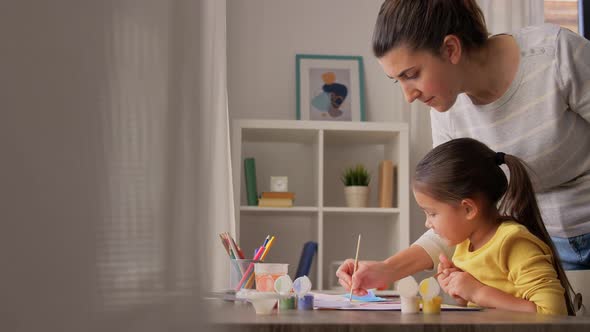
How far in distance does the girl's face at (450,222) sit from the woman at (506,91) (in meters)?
0.08

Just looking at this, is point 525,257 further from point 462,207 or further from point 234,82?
point 234,82

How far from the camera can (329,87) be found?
3.69 m

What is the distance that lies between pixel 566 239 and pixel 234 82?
8.10ft

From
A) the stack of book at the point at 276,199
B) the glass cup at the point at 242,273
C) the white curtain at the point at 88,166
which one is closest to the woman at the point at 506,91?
the glass cup at the point at 242,273

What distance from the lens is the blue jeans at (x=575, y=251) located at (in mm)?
1480

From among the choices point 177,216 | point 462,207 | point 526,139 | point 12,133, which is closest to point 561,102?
point 526,139

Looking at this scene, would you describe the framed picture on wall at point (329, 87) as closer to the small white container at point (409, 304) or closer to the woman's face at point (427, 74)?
the woman's face at point (427, 74)

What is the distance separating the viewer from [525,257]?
51.5 inches

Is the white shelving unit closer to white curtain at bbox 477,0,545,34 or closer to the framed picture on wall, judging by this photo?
the framed picture on wall

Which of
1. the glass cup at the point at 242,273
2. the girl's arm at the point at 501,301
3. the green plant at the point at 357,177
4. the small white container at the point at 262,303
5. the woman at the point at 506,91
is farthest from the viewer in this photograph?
the green plant at the point at 357,177

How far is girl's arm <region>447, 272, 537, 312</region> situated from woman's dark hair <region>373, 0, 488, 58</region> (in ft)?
1.74

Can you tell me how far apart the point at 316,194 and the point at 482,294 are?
2.21 meters

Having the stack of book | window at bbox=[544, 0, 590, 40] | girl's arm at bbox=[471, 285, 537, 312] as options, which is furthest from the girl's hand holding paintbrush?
window at bbox=[544, 0, 590, 40]

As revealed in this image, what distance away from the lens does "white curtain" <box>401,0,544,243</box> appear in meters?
3.61
